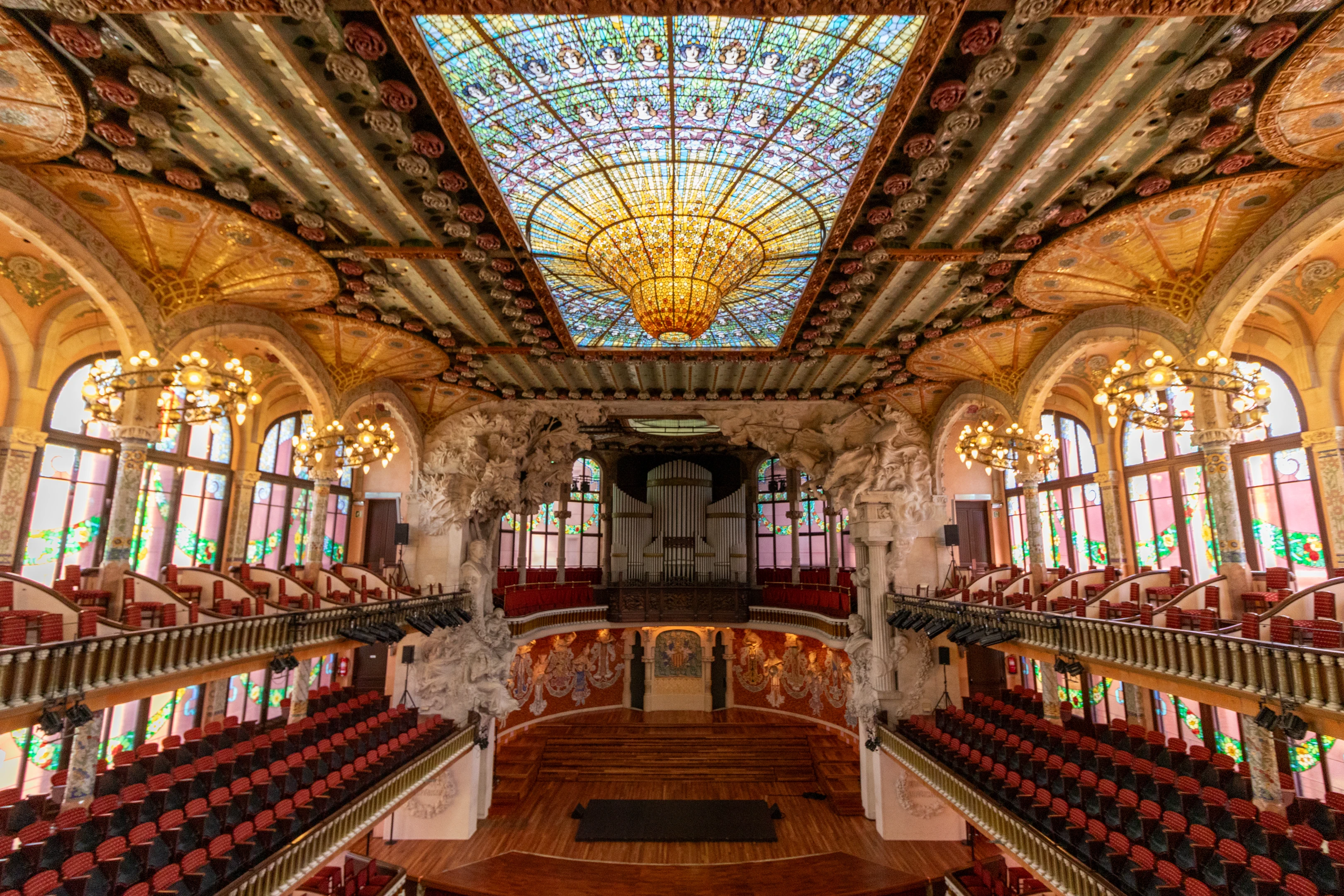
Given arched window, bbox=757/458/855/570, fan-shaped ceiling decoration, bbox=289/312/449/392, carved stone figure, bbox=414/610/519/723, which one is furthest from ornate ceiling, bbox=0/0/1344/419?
arched window, bbox=757/458/855/570

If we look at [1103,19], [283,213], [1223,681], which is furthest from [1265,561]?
[283,213]

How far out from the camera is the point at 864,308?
42.7ft

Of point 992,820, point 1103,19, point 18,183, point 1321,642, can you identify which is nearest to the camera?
point 1103,19

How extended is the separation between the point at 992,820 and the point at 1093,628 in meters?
4.17

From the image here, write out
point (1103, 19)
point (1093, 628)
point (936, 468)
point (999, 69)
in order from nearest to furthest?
point (1103, 19) < point (999, 69) < point (1093, 628) < point (936, 468)

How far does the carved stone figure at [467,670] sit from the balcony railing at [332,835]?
2391 millimetres

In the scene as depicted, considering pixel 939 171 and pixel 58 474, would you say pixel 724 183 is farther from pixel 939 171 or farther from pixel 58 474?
pixel 58 474

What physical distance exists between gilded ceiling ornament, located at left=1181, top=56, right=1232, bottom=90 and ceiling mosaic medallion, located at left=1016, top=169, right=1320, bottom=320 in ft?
7.38

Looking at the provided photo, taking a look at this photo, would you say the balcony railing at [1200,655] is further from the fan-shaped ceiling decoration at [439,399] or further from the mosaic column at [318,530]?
the fan-shaped ceiling decoration at [439,399]

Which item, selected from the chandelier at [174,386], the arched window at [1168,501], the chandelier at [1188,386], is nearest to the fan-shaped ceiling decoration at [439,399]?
the chandelier at [174,386]

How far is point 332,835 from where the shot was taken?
11062mm

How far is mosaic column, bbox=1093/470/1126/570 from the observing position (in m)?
16.9

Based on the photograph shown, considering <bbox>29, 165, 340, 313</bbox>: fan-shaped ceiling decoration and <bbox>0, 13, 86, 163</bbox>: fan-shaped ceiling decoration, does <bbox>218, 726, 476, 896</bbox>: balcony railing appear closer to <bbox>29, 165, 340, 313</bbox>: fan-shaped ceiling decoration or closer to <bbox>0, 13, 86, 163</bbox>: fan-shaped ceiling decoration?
<bbox>29, 165, 340, 313</bbox>: fan-shaped ceiling decoration

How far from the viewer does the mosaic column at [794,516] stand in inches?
1026
